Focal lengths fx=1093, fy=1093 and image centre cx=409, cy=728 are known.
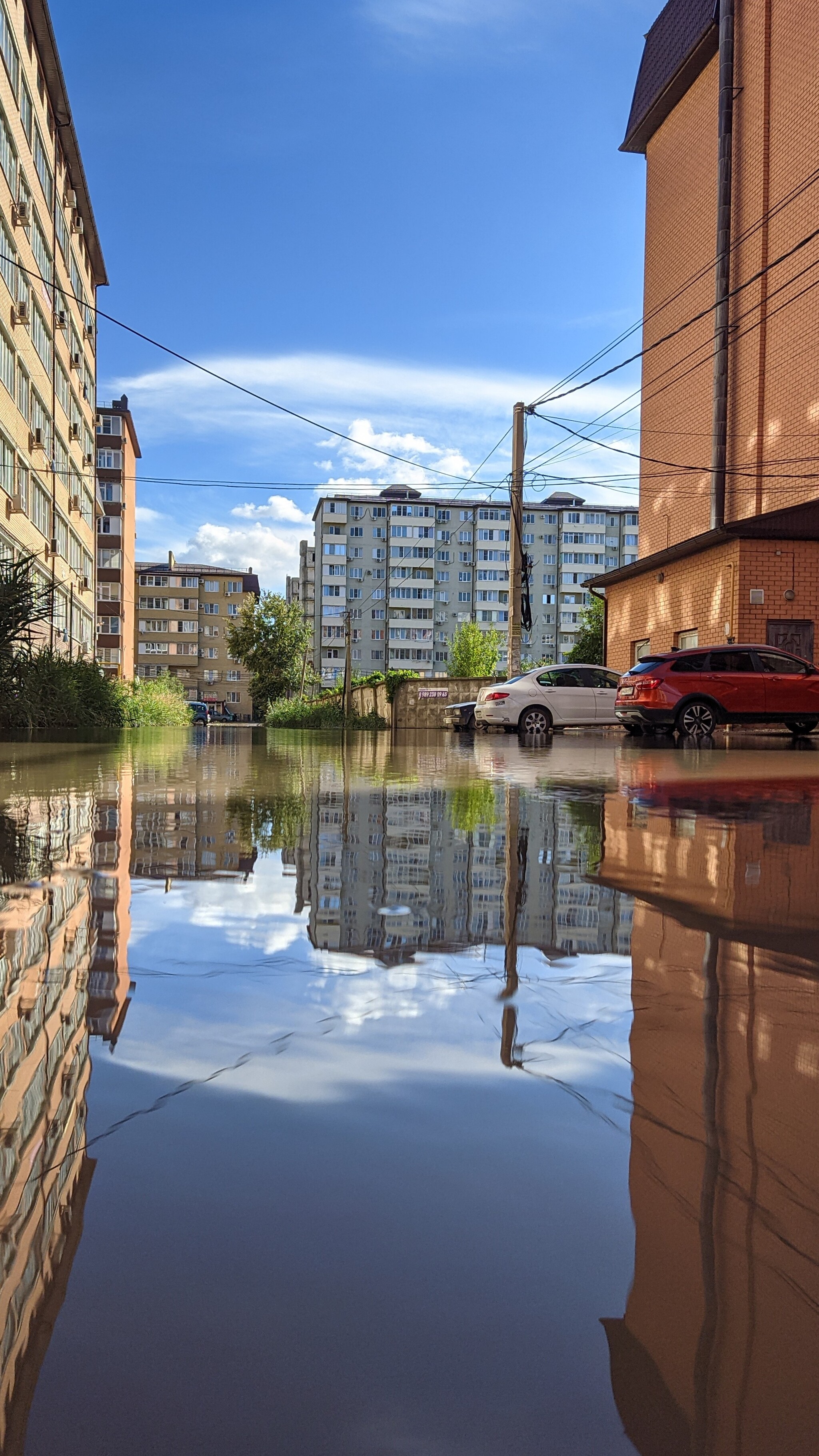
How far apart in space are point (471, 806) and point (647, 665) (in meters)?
13.1

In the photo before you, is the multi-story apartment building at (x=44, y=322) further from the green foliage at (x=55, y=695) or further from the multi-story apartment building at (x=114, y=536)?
the multi-story apartment building at (x=114, y=536)

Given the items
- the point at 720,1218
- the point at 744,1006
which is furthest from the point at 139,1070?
the point at 744,1006

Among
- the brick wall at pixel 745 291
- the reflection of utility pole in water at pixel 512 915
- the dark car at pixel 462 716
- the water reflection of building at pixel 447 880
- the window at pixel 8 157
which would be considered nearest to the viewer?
the reflection of utility pole in water at pixel 512 915

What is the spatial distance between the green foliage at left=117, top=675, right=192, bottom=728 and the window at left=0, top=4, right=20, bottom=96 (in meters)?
16.0

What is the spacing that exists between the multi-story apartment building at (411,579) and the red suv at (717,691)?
10257cm

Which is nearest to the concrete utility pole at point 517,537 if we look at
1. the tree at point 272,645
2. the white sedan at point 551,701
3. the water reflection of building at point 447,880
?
the white sedan at point 551,701

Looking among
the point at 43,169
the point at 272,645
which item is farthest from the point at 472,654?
the point at 43,169

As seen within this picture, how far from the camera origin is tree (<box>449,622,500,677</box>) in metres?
98.8

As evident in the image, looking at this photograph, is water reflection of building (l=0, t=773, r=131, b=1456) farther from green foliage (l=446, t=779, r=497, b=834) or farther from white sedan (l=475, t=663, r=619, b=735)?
white sedan (l=475, t=663, r=619, b=735)

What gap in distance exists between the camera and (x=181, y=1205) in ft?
4.30

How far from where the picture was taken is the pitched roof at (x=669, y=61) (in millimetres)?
27734

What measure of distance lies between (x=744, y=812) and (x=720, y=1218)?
5.27 metres

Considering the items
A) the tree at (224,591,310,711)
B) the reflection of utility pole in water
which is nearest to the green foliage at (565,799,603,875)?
the reflection of utility pole in water

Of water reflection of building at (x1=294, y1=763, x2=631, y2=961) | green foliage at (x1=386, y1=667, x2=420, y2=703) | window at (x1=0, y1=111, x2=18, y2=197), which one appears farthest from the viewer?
green foliage at (x1=386, y1=667, x2=420, y2=703)
